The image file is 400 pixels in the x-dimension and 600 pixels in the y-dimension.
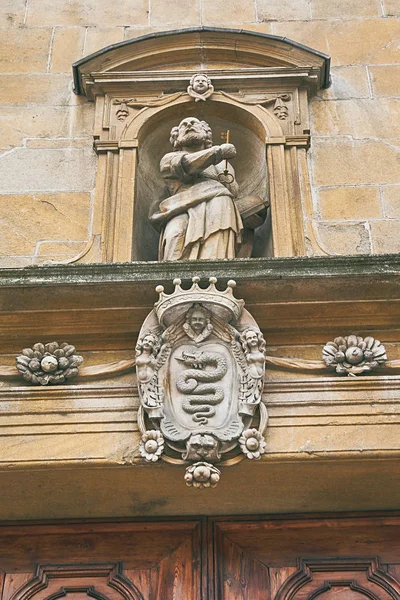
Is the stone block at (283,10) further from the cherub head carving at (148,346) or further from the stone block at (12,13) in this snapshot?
the cherub head carving at (148,346)

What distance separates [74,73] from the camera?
640cm

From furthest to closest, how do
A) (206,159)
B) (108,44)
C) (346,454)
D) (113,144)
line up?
(108,44)
(113,144)
(206,159)
(346,454)

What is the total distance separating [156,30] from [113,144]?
Result: 1129mm

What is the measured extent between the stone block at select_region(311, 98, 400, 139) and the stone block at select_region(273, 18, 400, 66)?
39cm

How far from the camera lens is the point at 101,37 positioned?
677cm

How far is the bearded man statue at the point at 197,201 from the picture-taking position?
541cm

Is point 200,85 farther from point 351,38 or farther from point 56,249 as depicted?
point 56,249

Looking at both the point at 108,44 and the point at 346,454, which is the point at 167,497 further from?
the point at 108,44

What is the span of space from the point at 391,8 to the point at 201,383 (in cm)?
341

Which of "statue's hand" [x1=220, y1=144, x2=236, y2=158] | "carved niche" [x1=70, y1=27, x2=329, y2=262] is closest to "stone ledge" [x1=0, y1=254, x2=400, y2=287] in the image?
"carved niche" [x1=70, y1=27, x2=329, y2=262]

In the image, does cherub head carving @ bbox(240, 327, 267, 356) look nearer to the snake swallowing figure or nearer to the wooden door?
the snake swallowing figure

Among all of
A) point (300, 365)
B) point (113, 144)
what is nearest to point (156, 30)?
point (113, 144)

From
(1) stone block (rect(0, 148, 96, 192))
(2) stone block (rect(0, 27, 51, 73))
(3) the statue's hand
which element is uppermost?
(2) stone block (rect(0, 27, 51, 73))

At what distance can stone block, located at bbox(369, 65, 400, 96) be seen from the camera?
637 cm
